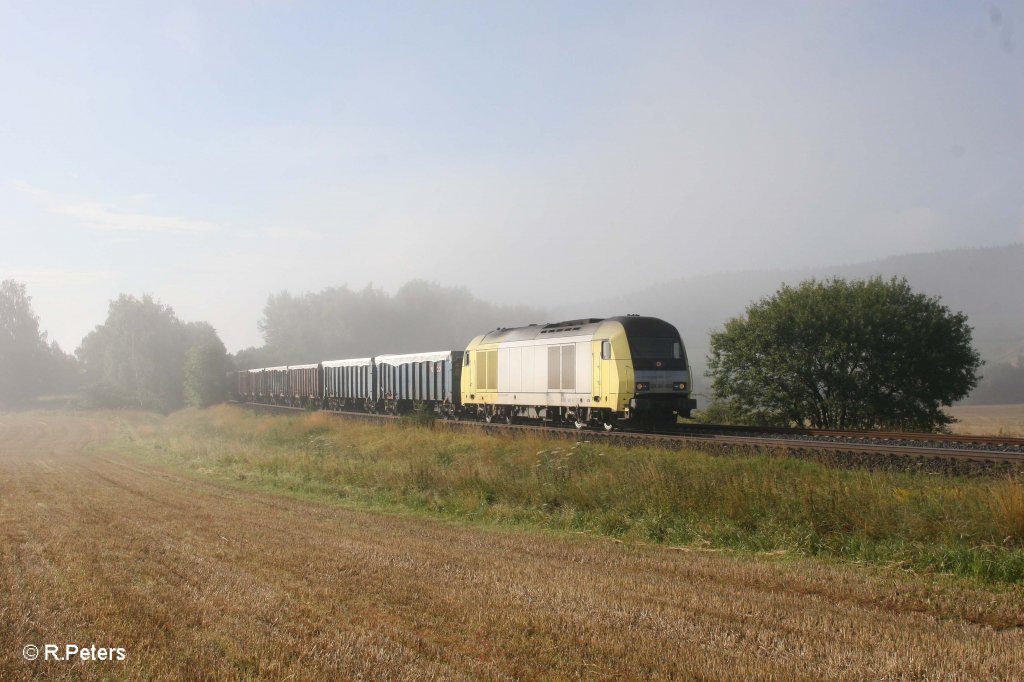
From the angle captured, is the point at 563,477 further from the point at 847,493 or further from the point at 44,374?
the point at 44,374

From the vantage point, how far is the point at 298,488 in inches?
730

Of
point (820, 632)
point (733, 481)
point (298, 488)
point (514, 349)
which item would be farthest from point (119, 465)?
point (820, 632)

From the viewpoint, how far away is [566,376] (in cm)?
2488

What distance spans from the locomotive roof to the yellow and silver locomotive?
0.10 ft

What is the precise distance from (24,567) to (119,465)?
1821 centimetres

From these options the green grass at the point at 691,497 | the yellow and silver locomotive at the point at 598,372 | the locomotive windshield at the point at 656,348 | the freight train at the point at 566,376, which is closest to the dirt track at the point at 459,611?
the green grass at the point at 691,497

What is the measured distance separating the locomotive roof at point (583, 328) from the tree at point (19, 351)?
94238 mm

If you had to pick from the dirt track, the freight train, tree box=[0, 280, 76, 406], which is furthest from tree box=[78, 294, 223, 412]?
the dirt track

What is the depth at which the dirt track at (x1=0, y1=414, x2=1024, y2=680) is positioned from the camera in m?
5.34

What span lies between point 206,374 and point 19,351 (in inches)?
1627

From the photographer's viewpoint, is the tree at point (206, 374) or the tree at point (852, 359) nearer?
the tree at point (852, 359)

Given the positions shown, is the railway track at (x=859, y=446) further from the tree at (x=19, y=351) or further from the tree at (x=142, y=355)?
the tree at (x=19, y=351)

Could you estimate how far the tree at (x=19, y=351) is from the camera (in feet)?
323

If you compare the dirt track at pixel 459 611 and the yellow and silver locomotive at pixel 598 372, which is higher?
the yellow and silver locomotive at pixel 598 372
